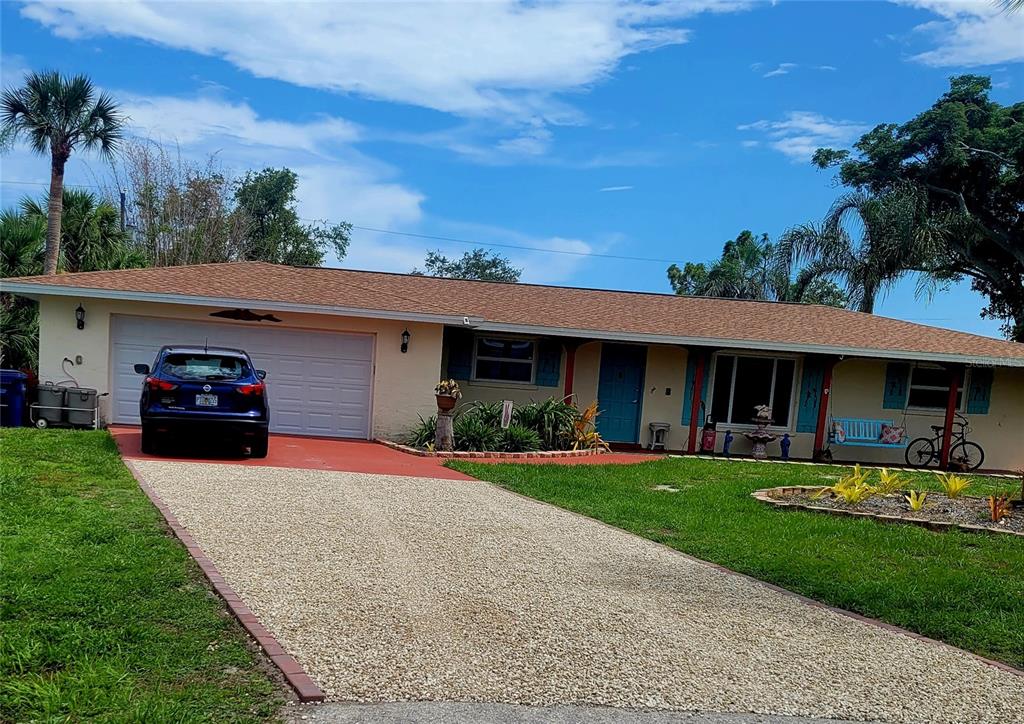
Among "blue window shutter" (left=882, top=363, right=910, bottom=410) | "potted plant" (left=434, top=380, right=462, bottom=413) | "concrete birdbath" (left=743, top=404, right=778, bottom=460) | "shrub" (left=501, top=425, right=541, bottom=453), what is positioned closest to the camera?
"potted plant" (left=434, top=380, right=462, bottom=413)

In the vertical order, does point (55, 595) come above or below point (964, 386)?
below

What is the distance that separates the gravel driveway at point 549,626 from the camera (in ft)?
13.8

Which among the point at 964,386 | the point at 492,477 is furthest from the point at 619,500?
the point at 964,386

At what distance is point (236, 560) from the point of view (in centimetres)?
603

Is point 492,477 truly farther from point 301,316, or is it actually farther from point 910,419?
point 910,419

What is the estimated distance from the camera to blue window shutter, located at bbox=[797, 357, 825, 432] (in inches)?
695

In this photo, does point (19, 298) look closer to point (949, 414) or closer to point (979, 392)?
point (949, 414)

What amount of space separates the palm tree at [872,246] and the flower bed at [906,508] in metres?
18.0

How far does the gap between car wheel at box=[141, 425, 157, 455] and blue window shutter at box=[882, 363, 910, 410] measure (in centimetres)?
1520

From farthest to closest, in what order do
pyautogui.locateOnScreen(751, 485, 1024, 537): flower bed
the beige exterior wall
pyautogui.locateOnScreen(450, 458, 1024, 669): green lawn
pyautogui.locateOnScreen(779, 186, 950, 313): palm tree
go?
pyautogui.locateOnScreen(779, 186, 950, 313): palm tree, the beige exterior wall, pyautogui.locateOnScreen(751, 485, 1024, 537): flower bed, pyautogui.locateOnScreen(450, 458, 1024, 669): green lawn

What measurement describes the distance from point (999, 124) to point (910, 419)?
20.5 meters

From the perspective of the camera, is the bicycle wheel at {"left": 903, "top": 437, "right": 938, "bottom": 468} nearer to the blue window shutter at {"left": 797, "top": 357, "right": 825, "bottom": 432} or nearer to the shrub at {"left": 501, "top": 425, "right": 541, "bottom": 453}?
the blue window shutter at {"left": 797, "top": 357, "right": 825, "bottom": 432}

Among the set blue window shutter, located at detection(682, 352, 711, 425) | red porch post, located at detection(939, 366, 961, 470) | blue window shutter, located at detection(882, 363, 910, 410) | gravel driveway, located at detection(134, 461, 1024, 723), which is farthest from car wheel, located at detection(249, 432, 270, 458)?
red porch post, located at detection(939, 366, 961, 470)

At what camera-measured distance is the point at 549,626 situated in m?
5.14
